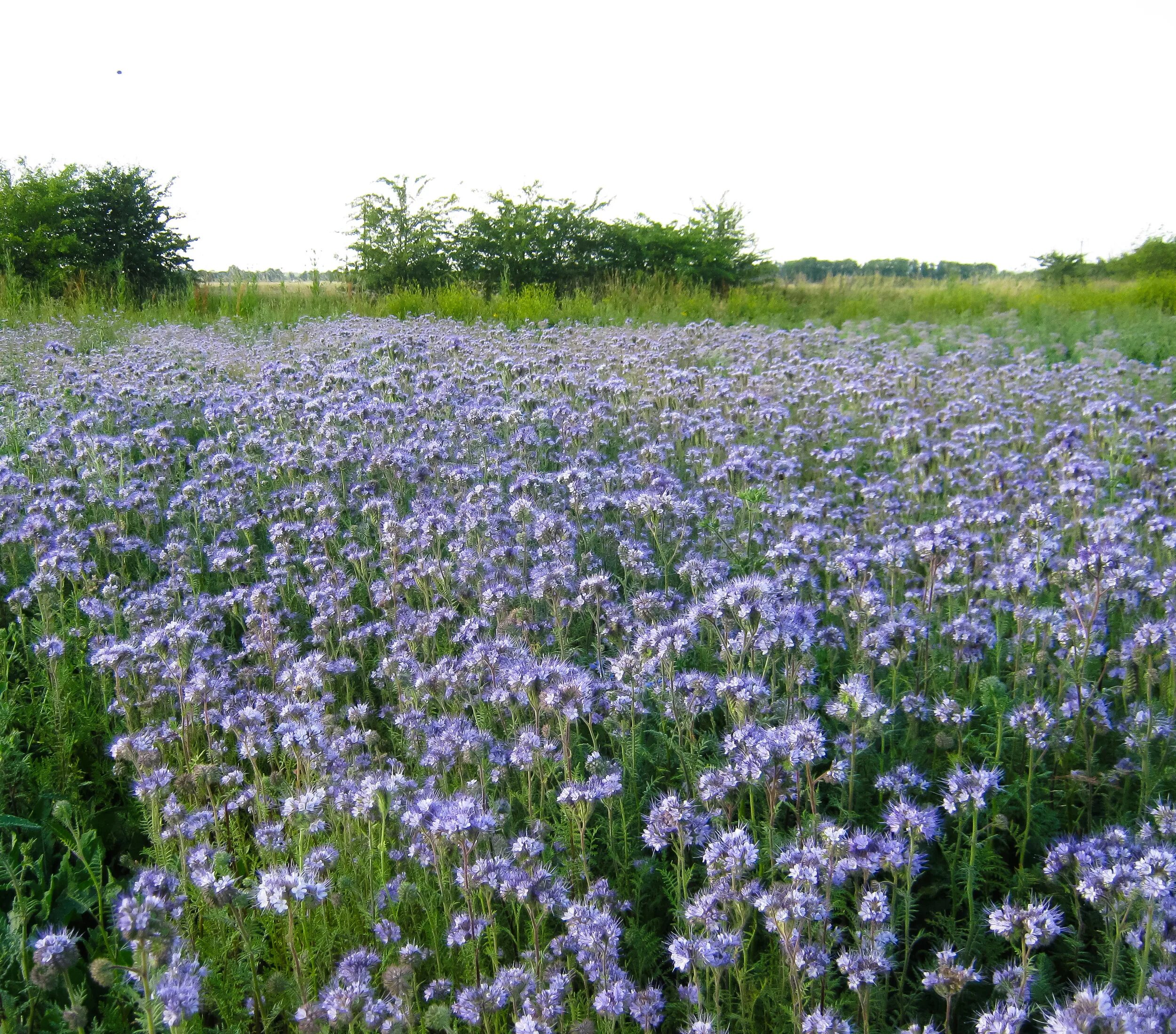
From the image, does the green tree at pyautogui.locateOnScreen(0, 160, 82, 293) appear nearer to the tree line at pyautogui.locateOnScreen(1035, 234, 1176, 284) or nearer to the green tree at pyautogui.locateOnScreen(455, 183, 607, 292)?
the green tree at pyautogui.locateOnScreen(455, 183, 607, 292)

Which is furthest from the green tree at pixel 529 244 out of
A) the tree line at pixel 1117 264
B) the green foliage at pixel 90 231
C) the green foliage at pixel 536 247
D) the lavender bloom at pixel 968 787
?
the lavender bloom at pixel 968 787

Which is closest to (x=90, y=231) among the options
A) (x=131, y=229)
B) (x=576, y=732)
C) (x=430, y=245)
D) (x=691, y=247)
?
(x=131, y=229)

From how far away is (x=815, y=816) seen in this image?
215 cm

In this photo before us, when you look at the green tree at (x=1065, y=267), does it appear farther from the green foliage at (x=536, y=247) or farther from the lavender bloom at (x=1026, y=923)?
the lavender bloom at (x=1026, y=923)

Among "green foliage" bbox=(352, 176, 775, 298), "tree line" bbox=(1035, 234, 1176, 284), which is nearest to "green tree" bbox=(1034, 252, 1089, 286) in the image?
"tree line" bbox=(1035, 234, 1176, 284)

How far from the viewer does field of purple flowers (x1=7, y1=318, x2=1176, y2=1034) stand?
1.99 metres

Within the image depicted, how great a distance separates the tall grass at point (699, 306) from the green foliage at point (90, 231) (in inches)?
137

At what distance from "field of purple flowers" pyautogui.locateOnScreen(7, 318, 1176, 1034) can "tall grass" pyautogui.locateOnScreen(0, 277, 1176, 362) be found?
25.6 ft

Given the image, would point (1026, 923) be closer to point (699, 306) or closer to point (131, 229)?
point (699, 306)

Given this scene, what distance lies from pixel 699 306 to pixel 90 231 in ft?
55.5

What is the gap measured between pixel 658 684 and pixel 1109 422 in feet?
18.1

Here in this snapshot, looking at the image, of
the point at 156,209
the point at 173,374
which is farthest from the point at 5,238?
the point at 173,374

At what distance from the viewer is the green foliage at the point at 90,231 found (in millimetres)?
20297

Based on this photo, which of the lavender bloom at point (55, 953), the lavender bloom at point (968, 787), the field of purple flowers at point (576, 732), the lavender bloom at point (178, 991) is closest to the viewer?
the lavender bloom at point (178, 991)
